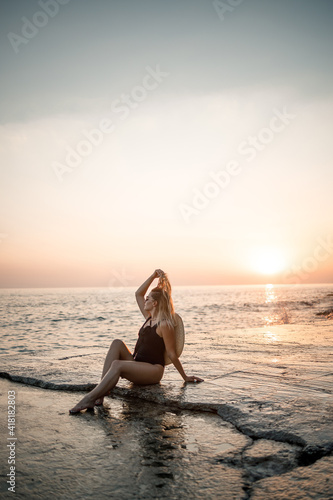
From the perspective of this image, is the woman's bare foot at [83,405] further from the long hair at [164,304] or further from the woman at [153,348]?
the long hair at [164,304]

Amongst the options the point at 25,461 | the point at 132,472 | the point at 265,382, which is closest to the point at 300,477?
the point at 132,472

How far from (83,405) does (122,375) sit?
761 millimetres

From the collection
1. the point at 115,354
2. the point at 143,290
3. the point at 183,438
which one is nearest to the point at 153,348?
the point at 115,354

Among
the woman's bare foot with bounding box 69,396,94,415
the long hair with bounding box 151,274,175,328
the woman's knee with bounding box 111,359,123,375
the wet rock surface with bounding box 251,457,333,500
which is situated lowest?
the woman's bare foot with bounding box 69,396,94,415

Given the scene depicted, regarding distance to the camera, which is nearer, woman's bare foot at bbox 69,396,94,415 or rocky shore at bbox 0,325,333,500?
rocky shore at bbox 0,325,333,500

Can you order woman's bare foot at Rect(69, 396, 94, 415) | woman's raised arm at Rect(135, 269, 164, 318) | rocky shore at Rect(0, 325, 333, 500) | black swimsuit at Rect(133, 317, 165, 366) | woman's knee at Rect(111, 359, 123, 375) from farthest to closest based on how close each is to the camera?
woman's raised arm at Rect(135, 269, 164, 318) → black swimsuit at Rect(133, 317, 165, 366) → woman's knee at Rect(111, 359, 123, 375) → woman's bare foot at Rect(69, 396, 94, 415) → rocky shore at Rect(0, 325, 333, 500)

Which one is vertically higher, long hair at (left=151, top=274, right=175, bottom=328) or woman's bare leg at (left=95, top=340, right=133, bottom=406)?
long hair at (left=151, top=274, right=175, bottom=328)

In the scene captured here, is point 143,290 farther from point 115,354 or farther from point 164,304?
point 115,354

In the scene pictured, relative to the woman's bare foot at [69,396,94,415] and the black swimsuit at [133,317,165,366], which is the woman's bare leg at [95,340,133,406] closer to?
the black swimsuit at [133,317,165,366]

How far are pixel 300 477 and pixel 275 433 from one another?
73 centimetres

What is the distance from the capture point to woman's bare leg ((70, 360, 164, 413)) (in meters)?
4.13

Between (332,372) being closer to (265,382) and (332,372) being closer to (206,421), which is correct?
(265,382)

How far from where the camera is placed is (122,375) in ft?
15.6

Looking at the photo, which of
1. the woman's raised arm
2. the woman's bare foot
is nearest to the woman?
the woman's raised arm
